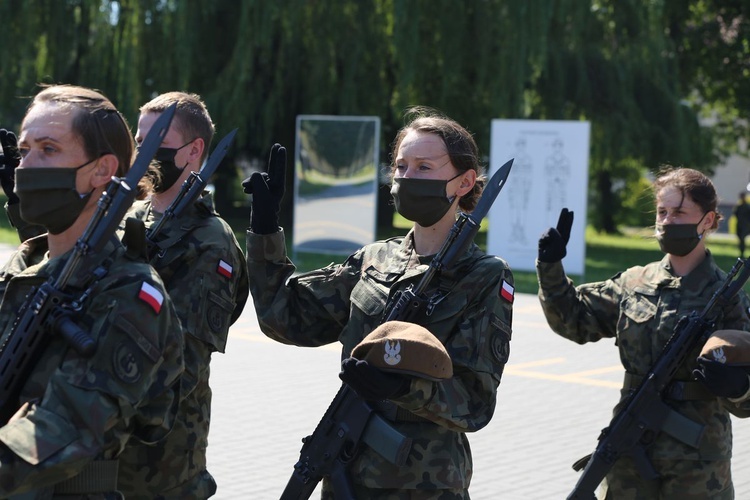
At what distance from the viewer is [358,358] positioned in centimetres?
290

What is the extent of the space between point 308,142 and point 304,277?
14355mm

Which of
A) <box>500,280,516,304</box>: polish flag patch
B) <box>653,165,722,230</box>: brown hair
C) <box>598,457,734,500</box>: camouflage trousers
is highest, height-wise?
<box>653,165,722,230</box>: brown hair

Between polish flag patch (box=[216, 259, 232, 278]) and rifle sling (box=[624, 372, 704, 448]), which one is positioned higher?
polish flag patch (box=[216, 259, 232, 278])

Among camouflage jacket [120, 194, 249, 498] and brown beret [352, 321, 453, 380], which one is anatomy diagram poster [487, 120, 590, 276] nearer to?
camouflage jacket [120, 194, 249, 498]

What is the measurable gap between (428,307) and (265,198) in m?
0.66

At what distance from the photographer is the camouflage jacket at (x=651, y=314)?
4434 millimetres

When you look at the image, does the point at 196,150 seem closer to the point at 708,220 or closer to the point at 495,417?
the point at 708,220

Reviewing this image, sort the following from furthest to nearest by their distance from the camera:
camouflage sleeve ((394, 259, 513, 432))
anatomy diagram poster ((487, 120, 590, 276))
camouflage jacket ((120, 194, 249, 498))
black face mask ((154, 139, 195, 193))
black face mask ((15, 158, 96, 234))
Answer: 1. anatomy diagram poster ((487, 120, 590, 276))
2. black face mask ((154, 139, 195, 193))
3. camouflage jacket ((120, 194, 249, 498))
4. camouflage sleeve ((394, 259, 513, 432))
5. black face mask ((15, 158, 96, 234))

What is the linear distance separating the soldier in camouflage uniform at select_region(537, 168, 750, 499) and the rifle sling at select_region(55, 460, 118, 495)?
2.50m

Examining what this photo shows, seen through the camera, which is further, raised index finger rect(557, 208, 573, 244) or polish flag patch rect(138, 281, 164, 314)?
raised index finger rect(557, 208, 573, 244)

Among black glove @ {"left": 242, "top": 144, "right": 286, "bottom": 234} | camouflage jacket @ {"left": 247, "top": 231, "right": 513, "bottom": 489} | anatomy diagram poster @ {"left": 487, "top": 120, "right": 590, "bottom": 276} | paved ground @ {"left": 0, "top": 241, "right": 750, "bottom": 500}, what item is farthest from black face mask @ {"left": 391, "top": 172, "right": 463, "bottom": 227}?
anatomy diagram poster @ {"left": 487, "top": 120, "right": 590, "bottom": 276}

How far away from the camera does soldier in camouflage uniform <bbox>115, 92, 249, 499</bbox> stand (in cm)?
362

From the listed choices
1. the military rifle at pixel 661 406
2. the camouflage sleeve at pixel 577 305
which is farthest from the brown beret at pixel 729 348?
the camouflage sleeve at pixel 577 305

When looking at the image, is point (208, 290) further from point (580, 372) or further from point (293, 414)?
point (580, 372)
